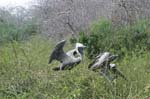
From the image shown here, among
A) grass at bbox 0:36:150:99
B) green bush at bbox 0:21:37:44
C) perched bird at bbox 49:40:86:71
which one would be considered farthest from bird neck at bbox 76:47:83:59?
green bush at bbox 0:21:37:44

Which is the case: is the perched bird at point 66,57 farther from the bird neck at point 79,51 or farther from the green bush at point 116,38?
the green bush at point 116,38

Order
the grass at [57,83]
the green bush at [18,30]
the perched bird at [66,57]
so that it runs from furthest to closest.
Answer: the green bush at [18,30], the perched bird at [66,57], the grass at [57,83]

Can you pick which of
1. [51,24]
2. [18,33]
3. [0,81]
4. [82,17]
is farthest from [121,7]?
[0,81]

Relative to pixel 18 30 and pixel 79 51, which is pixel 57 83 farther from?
pixel 18 30

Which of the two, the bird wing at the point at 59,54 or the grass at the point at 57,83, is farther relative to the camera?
the bird wing at the point at 59,54

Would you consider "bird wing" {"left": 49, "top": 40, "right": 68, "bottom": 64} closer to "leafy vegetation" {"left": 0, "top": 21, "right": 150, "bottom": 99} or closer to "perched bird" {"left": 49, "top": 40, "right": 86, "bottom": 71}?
"perched bird" {"left": 49, "top": 40, "right": 86, "bottom": 71}

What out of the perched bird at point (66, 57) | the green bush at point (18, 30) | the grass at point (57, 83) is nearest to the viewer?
the grass at point (57, 83)

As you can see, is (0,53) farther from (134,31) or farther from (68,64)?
(134,31)

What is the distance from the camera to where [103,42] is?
7.11 meters

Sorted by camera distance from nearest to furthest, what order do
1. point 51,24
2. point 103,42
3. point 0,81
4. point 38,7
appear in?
point 0,81 → point 103,42 → point 51,24 → point 38,7

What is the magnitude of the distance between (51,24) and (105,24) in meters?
2.31

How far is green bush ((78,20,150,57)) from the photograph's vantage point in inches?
281

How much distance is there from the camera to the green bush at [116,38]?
7.14 metres

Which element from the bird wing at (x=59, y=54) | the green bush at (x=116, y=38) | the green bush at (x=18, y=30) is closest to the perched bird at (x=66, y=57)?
the bird wing at (x=59, y=54)
